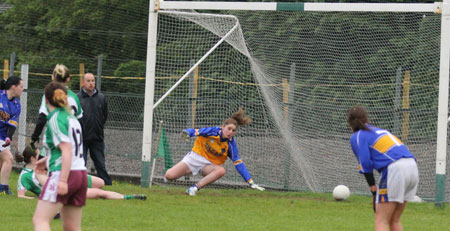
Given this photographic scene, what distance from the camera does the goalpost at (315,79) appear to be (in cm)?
1156

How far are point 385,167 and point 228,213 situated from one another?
9.71 ft

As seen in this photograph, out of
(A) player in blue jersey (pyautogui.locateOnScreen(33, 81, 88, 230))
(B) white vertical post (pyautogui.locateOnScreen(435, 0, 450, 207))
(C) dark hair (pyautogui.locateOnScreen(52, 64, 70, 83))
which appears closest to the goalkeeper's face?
(B) white vertical post (pyautogui.locateOnScreen(435, 0, 450, 207))

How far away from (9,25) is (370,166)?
87.0 ft

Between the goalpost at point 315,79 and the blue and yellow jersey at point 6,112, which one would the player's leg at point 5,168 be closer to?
the blue and yellow jersey at point 6,112

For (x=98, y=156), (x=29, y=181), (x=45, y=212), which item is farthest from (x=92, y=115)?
(x=45, y=212)

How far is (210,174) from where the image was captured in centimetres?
1084

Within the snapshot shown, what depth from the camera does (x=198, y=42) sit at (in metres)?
13.3

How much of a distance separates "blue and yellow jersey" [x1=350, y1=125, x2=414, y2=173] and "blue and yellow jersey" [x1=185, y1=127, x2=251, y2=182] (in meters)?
4.28

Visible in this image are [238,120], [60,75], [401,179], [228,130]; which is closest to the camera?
[401,179]

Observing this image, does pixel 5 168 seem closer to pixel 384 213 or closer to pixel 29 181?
pixel 29 181


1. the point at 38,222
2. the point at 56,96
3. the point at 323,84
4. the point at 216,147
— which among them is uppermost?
the point at 323,84

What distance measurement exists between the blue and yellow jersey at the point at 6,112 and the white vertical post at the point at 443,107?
6219 millimetres

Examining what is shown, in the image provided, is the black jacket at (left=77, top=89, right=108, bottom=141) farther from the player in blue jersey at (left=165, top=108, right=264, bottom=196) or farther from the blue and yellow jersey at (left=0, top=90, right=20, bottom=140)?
the player in blue jersey at (left=165, top=108, right=264, bottom=196)

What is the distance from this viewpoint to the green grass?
8.03 metres
